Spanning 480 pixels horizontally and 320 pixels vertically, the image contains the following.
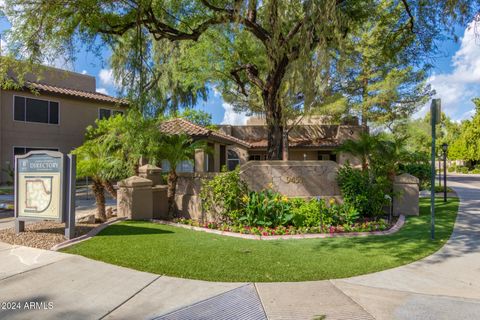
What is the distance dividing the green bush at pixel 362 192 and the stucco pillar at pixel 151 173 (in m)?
6.10

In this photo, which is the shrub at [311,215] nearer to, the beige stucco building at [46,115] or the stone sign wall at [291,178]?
the stone sign wall at [291,178]

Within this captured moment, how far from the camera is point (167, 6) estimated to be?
10.8 meters

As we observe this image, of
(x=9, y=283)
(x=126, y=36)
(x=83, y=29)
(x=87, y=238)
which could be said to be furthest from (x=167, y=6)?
(x=9, y=283)

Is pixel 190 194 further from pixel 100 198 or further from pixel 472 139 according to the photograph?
pixel 472 139

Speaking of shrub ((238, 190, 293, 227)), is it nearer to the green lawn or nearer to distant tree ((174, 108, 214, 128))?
the green lawn

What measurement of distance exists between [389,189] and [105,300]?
31.1 feet

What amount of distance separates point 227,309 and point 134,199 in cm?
657

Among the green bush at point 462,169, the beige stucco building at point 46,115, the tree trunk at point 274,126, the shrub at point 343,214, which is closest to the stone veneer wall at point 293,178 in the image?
the shrub at point 343,214

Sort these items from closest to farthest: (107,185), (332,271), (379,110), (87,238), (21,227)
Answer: (332,271) → (87,238) → (21,227) → (107,185) → (379,110)

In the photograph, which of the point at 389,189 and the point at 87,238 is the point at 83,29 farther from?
the point at 389,189

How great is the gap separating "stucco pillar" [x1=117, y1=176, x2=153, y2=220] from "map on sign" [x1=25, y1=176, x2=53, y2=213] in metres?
2.71

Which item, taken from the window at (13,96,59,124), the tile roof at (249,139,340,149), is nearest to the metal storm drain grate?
the window at (13,96,59,124)

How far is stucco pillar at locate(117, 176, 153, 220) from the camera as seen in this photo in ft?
31.5

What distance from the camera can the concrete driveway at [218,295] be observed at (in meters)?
3.69
